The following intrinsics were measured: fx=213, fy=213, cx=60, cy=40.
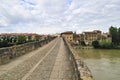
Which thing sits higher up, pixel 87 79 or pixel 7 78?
pixel 87 79

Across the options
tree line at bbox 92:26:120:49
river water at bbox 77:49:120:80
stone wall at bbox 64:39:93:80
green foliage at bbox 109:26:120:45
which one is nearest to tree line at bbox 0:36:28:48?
river water at bbox 77:49:120:80

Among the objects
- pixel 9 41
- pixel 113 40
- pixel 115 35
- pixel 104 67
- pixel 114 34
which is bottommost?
pixel 104 67

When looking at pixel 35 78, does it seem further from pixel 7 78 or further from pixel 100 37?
pixel 100 37

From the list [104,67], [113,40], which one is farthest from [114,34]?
[104,67]

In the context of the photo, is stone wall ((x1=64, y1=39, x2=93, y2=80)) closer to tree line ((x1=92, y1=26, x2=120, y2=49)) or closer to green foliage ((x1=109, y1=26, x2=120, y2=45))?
tree line ((x1=92, y1=26, x2=120, y2=49))

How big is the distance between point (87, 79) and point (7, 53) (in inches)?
331

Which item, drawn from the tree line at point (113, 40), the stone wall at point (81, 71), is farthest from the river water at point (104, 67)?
the tree line at point (113, 40)

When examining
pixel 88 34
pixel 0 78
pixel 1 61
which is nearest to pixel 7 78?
pixel 0 78

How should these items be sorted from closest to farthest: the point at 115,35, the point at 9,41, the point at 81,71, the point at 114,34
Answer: the point at 81,71 < the point at 9,41 < the point at 114,34 < the point at 115,35

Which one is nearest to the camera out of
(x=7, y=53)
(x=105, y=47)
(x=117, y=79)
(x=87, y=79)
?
(x=87, y=79)

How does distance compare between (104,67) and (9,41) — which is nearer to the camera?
(104,67)

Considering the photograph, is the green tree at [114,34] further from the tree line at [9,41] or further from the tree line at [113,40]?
the tree line at [9,41]

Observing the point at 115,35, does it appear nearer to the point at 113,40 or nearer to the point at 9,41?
the point at 113,40

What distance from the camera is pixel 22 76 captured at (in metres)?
7.93
